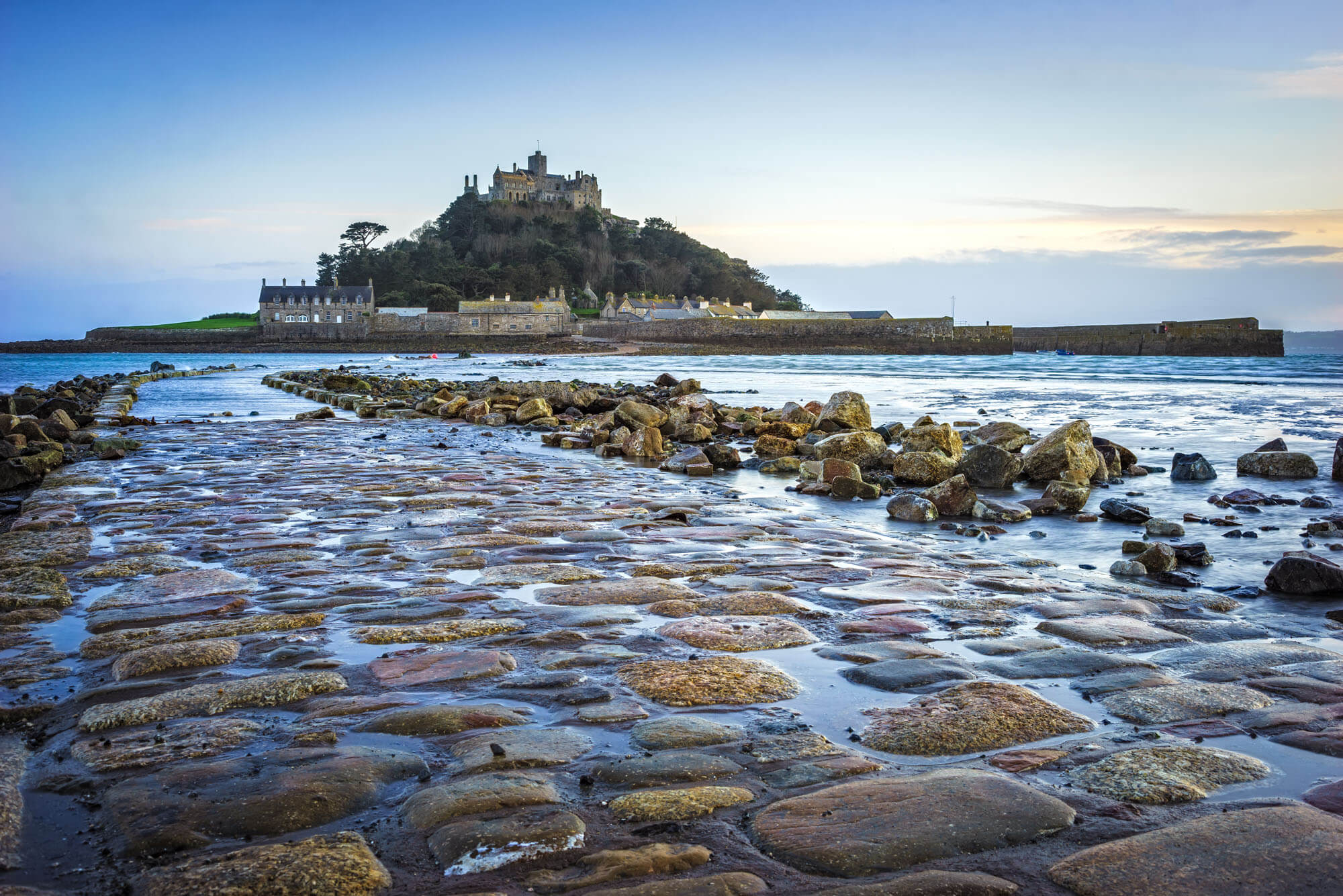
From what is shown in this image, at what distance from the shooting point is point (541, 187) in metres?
135

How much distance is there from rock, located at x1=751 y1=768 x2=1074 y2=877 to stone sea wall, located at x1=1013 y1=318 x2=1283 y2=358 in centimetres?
6441

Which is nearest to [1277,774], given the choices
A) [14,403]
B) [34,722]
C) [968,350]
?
[34,722]


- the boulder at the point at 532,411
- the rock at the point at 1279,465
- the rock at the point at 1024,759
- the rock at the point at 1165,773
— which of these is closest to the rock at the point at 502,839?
the rock at the point at 1024,759

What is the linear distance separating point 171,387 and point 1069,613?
26644mm

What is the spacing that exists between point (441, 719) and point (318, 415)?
1305 cm

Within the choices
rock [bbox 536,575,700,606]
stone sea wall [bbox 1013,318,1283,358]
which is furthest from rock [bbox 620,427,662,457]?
stone sea wall [bbox 1013,318,1283,358]

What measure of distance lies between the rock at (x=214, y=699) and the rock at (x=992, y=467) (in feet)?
19.3

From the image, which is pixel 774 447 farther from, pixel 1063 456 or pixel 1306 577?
pixel 1306 577

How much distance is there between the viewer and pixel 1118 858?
1749 millimetres

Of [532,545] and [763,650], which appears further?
[532,545]

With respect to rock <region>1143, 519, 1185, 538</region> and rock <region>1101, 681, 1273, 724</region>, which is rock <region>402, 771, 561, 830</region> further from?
rock <region>1143, 519, 1185, 538</region>

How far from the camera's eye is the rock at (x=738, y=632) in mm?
3234

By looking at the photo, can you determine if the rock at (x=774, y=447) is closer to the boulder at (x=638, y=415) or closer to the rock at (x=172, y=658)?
the boulder at (x=638, y=415)

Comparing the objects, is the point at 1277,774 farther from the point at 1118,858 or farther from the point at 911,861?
the point at 911,861
